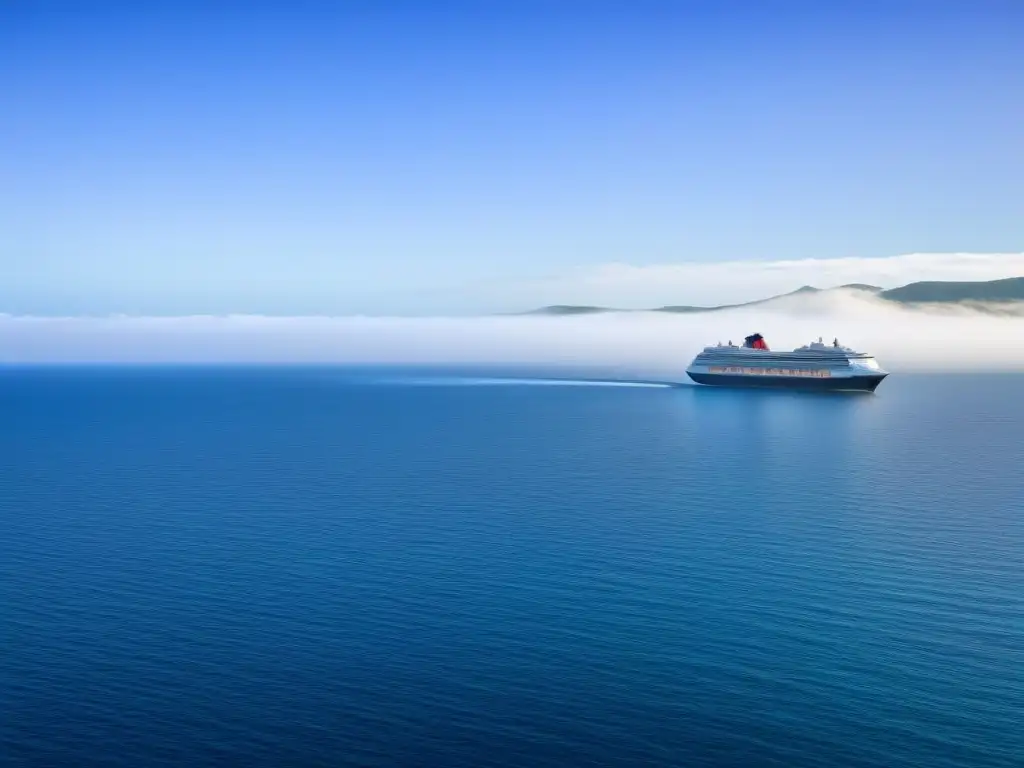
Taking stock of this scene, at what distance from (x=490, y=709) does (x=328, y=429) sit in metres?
122

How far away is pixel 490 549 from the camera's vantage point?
63.8 m

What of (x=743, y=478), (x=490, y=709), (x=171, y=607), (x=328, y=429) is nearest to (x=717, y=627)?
(x=490, y=709)

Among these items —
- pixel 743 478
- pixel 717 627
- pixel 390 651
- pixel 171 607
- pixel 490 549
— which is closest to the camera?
pixel 390 651

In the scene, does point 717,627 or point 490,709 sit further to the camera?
point 717,627

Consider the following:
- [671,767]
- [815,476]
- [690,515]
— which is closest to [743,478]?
[815,476]

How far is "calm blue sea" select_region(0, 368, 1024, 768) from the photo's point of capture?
34.6 meters

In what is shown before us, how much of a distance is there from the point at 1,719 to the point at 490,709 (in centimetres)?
1888

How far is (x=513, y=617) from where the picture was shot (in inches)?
1901

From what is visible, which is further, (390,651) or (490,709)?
(390,651)

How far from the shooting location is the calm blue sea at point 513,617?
3459 cm

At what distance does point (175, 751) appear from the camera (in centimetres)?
3353

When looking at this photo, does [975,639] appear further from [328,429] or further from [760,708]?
[328,429]

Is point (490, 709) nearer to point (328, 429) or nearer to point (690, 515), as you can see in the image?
point (690, 515)

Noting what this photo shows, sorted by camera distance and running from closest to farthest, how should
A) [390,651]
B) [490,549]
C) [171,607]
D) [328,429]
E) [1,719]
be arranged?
[1,719]
[390,651]
[171,607]
[490,549]
[328,429]
